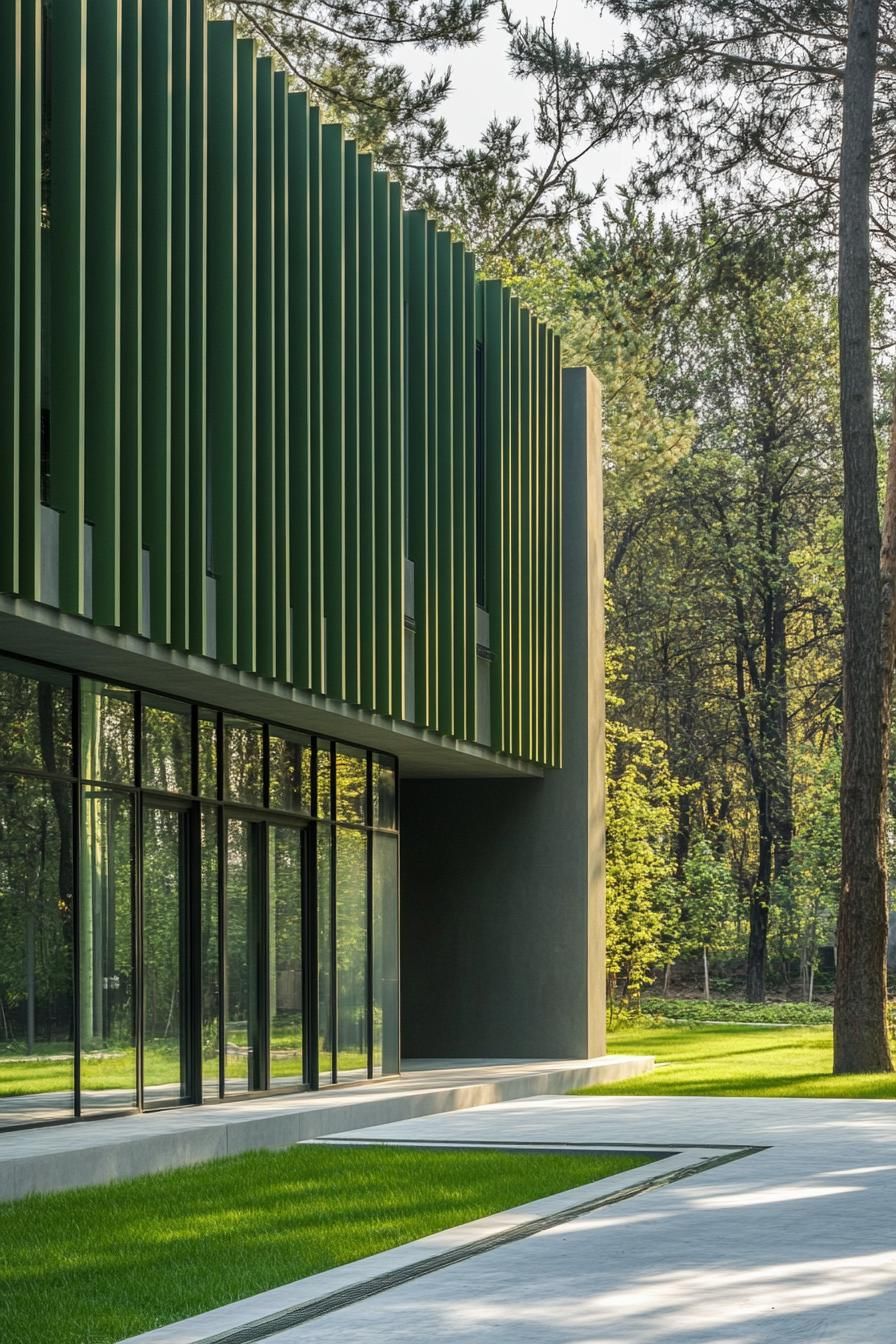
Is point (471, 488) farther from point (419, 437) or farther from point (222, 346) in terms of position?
point (222, 346)

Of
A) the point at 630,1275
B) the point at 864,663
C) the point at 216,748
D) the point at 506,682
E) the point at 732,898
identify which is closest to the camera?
the point at 630,1275

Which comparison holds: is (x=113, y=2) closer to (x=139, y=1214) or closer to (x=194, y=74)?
(x=194, y=74)

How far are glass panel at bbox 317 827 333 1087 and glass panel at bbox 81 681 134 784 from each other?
13.2 ft

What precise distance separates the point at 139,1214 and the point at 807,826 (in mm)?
33856

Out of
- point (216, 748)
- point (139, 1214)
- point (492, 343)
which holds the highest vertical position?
point (492, 343)

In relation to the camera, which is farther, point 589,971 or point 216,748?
point 589,971

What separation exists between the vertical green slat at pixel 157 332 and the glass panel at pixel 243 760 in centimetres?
345

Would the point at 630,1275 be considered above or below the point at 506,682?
below

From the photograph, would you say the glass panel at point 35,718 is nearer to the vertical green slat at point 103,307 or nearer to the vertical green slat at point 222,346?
the vertical green slat at point 103,307

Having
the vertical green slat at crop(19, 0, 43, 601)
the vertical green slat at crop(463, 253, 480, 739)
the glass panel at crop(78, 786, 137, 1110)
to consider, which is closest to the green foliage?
the vertical green slat at crop(463, 253, 480, 739)

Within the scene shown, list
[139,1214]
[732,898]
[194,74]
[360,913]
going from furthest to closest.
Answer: [732,898] < [360,913] < [194,74] < [139,1214]

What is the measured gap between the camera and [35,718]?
41.0 feet

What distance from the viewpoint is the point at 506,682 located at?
20.0 m

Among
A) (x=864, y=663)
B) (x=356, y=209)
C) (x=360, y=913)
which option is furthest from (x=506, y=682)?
(x=356, y=209)
